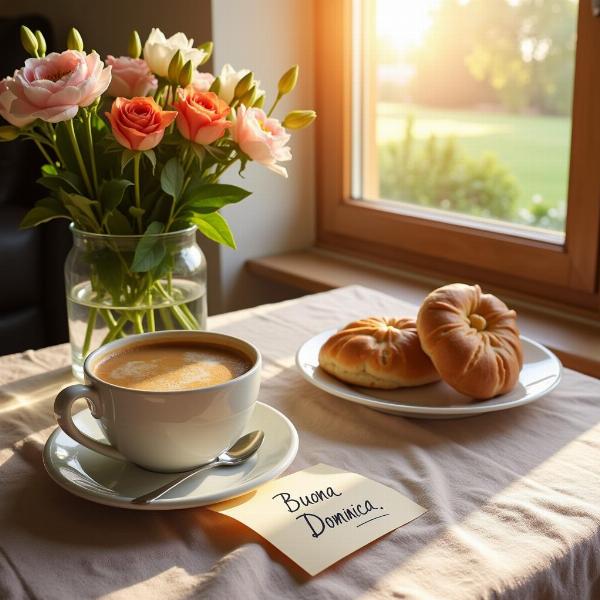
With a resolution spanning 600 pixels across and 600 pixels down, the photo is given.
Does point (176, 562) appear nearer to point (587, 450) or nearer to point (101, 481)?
point (101, 481)

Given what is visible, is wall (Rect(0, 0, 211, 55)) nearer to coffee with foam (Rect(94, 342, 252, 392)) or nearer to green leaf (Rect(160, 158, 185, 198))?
green leaf (Rect(160, 158, 185, 198))

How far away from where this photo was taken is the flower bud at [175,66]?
0.83 metres

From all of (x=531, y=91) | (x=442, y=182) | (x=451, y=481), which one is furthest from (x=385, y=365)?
(x=442, y=182)

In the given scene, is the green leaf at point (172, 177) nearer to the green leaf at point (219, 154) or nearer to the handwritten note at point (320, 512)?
the green leaf at point (219, 154)

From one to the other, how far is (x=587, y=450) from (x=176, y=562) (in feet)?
1.27

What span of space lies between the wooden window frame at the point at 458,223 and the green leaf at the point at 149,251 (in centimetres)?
82

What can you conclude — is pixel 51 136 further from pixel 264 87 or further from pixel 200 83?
pixel 264 87

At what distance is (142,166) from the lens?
87 centimetres

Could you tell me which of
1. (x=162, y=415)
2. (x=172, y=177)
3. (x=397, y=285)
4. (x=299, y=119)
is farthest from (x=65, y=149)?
(x=397, y=285)

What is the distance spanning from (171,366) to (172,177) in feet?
0.69

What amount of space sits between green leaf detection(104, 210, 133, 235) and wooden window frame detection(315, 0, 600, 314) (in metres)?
0.84

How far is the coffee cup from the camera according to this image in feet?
2.07

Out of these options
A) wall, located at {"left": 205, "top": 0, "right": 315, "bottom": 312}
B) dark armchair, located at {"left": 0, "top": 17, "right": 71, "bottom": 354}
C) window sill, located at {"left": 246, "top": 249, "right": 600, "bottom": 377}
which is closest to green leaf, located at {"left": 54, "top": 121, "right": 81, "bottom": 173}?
window sill, located at {"left": 246, "top": 249, "right": 600, "bottom": 377}

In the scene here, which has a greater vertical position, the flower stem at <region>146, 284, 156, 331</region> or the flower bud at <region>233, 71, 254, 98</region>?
the flower bud at <region>233, 71, 254, 98</region>
